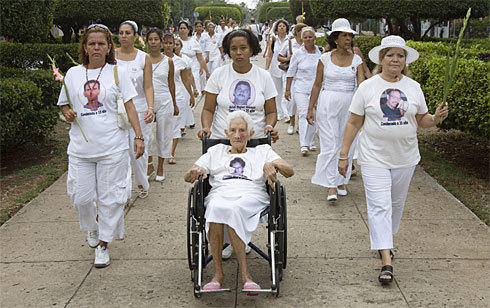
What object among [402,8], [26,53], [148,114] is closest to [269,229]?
[148,114]

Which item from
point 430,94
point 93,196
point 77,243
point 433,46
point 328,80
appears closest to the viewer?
point 93,196

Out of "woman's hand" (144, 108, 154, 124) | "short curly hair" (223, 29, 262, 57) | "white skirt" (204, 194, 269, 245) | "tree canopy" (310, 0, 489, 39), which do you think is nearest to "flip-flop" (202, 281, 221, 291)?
"white skirt" (204, 194, 269, 245)

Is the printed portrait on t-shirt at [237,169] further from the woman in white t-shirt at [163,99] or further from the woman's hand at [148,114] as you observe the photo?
the woman in white t-shirt at [163,99]

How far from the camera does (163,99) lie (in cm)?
755

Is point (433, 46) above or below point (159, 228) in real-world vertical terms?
above

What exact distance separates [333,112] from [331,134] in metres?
0.25

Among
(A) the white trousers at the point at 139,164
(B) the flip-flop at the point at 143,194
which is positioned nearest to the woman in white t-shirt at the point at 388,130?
(A) the white trousers at the point at 139,164

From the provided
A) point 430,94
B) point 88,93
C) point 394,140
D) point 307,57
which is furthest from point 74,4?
point 394,140

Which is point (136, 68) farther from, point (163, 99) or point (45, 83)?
point (45, 83)

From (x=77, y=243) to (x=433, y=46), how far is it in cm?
780

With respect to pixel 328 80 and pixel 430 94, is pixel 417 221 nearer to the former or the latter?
pixel 328 80

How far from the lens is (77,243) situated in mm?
5355

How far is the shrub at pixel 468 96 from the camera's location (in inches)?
266

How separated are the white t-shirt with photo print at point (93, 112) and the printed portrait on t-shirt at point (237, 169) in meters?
1.02
